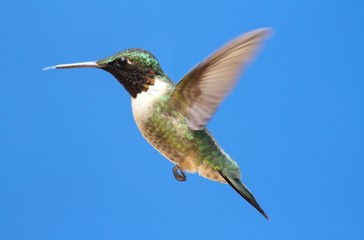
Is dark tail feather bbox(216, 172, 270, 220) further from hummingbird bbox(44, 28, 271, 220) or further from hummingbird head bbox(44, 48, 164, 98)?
hummingbird head bbox(44, 48, 164, 98)

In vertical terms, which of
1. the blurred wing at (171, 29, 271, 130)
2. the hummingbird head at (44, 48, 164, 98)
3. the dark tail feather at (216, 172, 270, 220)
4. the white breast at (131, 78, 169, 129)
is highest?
the hummingbird head at (44, 48, 164, 98)

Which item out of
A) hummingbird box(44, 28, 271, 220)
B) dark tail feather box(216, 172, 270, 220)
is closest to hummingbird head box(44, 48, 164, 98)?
hummingbird box(44, 28, 271, 220)

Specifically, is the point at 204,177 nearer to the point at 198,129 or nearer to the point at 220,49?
the point at 198,129

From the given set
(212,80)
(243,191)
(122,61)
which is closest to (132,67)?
(122,61)

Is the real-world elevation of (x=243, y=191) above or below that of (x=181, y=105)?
below

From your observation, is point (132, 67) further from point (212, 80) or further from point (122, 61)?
point (212, 80)

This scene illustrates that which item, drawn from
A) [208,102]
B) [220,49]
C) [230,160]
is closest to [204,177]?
[230,160]
